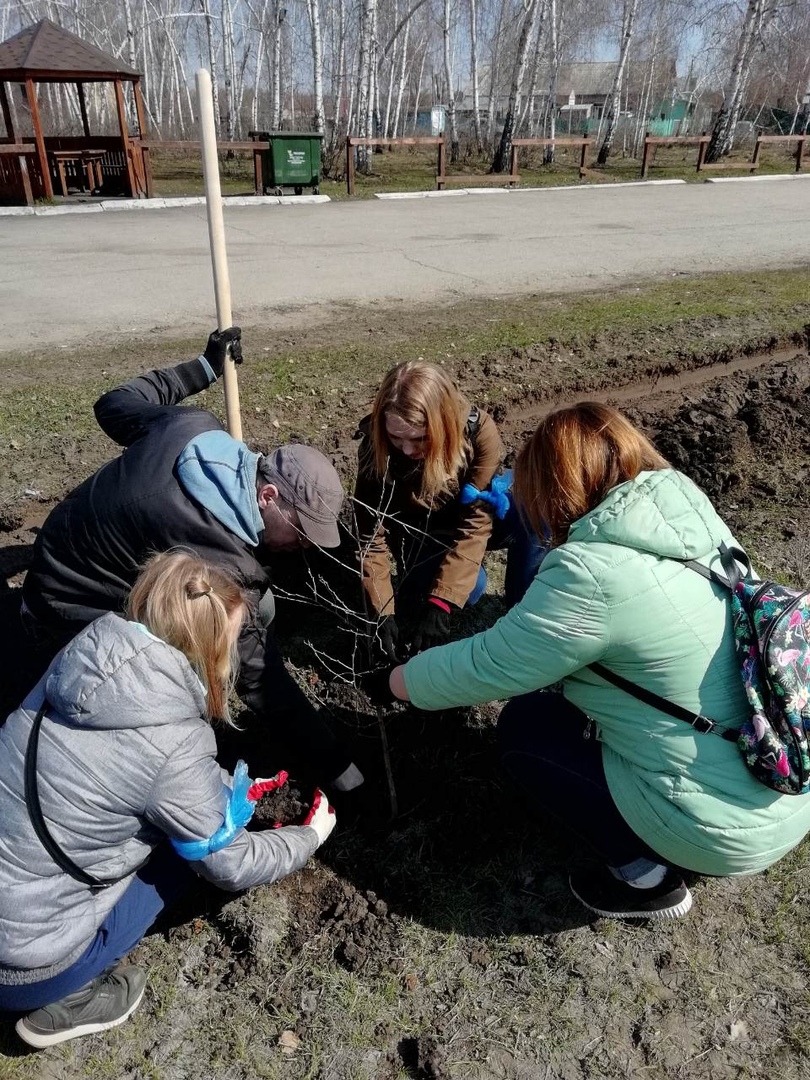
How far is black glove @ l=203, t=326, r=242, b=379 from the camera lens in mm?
3154

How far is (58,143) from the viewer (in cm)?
1714

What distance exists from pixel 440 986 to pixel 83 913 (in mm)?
991

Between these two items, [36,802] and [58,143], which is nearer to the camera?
[36,802]

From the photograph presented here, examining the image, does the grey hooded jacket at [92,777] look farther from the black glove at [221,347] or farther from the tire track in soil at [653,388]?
the tire track in soil at [653,388]

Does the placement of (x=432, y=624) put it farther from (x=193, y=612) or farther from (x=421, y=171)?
(x=421, y=171)

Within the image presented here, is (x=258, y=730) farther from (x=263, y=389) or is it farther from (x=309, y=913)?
(x=263, y=389)

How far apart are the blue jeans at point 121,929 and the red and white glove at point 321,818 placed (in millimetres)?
369

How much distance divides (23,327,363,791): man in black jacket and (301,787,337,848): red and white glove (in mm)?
89

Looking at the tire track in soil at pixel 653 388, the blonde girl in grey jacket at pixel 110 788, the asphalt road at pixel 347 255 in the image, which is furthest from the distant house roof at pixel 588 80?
the blonde girl in grey jacket at pixel 110 788

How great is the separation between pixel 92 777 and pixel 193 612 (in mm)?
410

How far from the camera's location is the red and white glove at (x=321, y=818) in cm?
237

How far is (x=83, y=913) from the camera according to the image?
73.0 inches

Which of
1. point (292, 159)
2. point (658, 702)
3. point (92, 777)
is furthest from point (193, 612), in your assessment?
point (292, 159)

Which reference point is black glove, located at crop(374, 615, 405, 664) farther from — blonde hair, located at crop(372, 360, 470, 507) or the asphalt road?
the asphalt road
